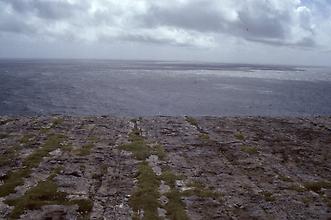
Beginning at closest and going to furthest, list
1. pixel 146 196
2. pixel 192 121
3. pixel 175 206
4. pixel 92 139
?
pixel 175 206
pixel 146 196
pixel 92 139
pixel 192 121

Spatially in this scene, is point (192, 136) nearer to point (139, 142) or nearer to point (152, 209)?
point (139, 142)

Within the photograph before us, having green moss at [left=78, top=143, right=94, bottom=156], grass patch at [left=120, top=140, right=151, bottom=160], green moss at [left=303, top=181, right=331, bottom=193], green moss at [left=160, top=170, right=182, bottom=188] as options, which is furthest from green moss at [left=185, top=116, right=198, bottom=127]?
green moss at [left=303, top=181, right=331, bottom=193]

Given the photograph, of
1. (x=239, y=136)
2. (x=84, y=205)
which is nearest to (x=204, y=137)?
(x=239, y=136)

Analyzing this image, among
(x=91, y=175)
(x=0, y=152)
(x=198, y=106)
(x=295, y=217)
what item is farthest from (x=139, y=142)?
(x=198, y=106)

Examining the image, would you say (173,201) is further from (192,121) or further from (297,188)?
(192,121)

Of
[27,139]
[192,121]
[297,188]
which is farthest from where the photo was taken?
[192,121]

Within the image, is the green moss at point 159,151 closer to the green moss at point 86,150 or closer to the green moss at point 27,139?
the green moss at point 86,150

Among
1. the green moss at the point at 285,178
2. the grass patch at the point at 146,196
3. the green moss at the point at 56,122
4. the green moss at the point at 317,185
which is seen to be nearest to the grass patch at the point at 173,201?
the grass patch at the point at 146,196
